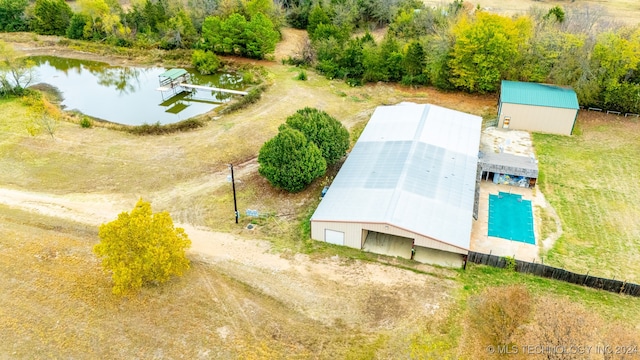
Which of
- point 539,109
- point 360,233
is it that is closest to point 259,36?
point 539,109

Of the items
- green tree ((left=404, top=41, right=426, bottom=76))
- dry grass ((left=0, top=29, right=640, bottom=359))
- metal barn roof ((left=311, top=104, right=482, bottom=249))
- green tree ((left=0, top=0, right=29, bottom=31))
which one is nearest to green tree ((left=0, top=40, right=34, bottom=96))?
dry grass ((left=0, top=29, right=640, bottom=359))

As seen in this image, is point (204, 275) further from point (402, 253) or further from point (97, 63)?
point (97, 63)

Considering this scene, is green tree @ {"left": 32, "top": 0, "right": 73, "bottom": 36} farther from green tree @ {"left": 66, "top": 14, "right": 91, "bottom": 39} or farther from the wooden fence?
the wooden fence

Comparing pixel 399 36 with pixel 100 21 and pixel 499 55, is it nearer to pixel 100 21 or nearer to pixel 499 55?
pixel 499 55

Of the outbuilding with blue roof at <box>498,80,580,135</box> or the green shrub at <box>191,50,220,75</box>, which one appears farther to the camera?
the green shrub at <box>191,50,220,75</box>

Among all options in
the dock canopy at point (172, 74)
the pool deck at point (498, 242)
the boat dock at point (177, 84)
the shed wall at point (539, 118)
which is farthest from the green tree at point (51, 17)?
the pool deck at point (498, 242)

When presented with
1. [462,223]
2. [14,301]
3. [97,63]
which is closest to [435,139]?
[462,223]

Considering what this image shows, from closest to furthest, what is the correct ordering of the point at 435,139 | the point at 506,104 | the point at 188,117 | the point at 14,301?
the point at 14,301 < the point at 435,139 < the point at 506,104 < the point at 188,117
